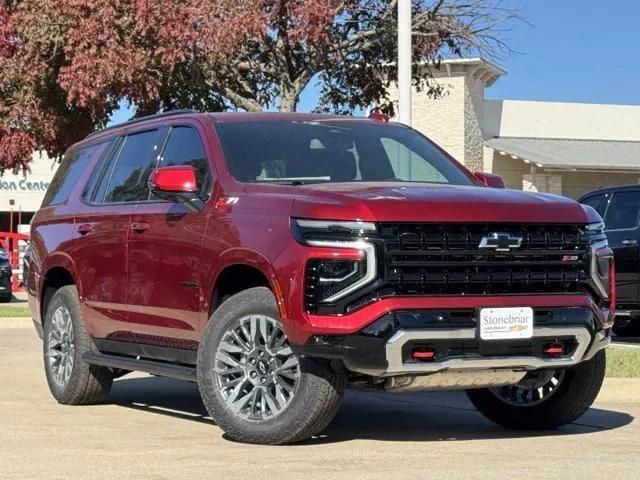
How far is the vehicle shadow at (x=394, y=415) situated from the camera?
7.99 m

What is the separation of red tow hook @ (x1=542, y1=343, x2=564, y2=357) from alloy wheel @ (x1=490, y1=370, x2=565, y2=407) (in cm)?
44

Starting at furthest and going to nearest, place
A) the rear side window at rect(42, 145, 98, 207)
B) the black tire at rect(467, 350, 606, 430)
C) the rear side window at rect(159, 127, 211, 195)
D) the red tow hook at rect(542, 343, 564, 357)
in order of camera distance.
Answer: the rear side window at rect(42, 145, 98, 207), the rear side window at rect(159, 127, 211, 195), the black tire at rect(467, 350, 606, 430), the red tow hook at rect(542, 343, 564, 357)

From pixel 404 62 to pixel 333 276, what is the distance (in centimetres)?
749

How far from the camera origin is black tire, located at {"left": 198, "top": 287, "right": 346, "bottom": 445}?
22.9 ft

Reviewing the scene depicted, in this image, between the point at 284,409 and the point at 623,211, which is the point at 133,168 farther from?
the point at 623,211

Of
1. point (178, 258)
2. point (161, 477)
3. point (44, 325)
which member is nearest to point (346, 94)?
point (44, 325)

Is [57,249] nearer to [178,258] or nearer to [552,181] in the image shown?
[178,258]

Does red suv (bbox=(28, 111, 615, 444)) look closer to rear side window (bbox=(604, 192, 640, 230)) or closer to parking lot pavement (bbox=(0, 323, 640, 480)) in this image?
parking lot pavement (bbox=(0, 323, 640, 480))

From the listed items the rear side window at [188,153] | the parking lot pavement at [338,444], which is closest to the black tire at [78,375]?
the parking lot pavement at [338,444]

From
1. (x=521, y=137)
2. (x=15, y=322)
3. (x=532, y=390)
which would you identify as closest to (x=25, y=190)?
(x=521, y=137)

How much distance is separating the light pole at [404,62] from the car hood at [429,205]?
255 inches

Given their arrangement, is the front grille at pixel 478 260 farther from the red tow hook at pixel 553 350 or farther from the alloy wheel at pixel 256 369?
the alloy wheel at pixel 256 369

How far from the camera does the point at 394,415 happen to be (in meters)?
9.08

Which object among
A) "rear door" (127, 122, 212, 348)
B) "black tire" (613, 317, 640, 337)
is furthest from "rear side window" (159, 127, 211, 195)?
"black tire" (613, 317, 640, 337)
